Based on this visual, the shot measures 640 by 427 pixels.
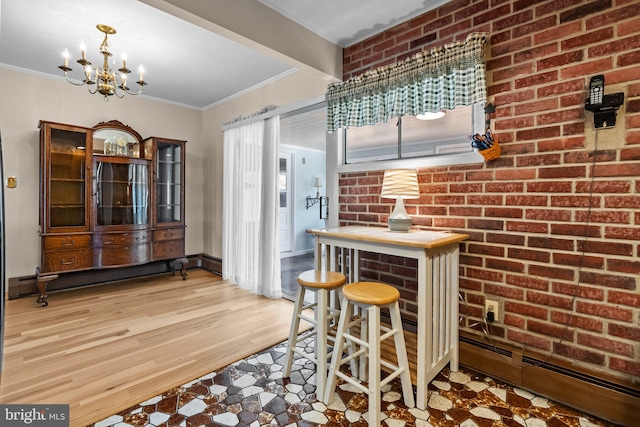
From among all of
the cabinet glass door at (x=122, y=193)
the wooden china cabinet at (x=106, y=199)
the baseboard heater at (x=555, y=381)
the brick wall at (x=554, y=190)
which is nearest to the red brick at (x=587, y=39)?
the brick wall at (x=554, y=190)

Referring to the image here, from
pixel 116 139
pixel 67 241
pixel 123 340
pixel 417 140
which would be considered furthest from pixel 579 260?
pixel 116 139

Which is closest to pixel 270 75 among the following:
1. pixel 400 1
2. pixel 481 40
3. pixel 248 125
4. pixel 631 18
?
pixel 248 125

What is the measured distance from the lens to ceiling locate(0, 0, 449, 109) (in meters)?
2.22

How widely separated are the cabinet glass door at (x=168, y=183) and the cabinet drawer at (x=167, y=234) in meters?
0.12

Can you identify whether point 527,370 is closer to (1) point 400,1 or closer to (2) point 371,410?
(2) point 371,410

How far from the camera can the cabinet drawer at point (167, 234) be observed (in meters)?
4.05

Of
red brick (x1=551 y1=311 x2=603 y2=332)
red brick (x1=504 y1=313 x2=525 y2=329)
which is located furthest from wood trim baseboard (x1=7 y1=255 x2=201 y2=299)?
red brick (x1=551 y1=311 x2=603 y2=332)

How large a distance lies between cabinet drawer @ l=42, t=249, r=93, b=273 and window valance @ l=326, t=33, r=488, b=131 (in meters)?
3.04

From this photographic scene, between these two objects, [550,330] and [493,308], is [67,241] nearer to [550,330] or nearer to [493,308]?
[493,308]

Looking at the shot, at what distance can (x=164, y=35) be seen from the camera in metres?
2.63

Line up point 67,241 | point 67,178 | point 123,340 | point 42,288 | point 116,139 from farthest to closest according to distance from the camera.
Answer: point 116,139 < point 67,178 < point 67,241 < point 42,288 < point 123,340

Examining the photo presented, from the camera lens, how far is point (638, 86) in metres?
1.51

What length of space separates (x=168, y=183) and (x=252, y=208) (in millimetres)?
1290

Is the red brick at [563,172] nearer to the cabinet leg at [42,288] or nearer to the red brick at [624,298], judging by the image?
the red brick at [624,298]
